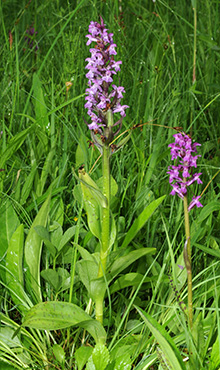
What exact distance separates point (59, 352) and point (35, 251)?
0.34 metres

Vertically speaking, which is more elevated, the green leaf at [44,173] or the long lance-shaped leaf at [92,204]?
the long lance-shaped leaf at [92,204]

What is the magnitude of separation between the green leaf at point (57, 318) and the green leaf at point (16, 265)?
21 cm

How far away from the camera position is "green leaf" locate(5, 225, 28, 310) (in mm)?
1489

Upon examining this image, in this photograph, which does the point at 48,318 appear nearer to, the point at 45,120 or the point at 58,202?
the point at 58,202

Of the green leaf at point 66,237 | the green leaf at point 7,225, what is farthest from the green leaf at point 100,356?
the green leaf at point 7,225

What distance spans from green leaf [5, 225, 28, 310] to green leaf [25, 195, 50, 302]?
0.03 m

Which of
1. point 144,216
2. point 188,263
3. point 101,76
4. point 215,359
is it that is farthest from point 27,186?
point 215,359

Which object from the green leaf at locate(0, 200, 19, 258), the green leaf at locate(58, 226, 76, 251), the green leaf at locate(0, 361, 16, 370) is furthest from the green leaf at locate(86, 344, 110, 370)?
the green leaf at locate(0, 200, 19, 258)

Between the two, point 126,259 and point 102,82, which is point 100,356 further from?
point 102,82

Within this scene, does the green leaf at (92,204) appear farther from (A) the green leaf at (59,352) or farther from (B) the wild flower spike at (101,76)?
(A) the green leaf at (59,352)

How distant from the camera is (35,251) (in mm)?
1495

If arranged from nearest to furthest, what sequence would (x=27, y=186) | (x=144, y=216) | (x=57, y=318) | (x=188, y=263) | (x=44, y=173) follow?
(x=188, y=263), (x=57, y=318), (x=144, y=216), (x=27, y=186), (x=44, y=173)

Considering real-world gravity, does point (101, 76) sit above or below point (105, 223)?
above

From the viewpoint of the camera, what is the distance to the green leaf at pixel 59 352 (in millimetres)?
1343
